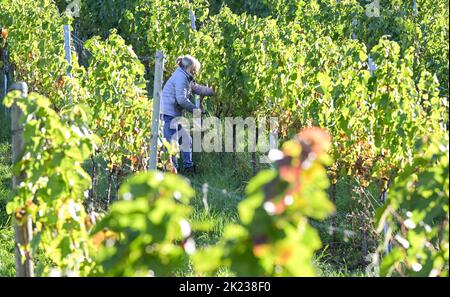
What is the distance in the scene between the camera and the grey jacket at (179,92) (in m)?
8.53

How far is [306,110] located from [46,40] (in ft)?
13.5

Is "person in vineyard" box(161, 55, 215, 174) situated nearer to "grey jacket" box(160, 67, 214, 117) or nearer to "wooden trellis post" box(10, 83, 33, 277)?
"grey jacket" box(160, 67, 214, 117)

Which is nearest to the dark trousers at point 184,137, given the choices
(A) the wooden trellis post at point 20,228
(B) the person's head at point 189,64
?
(B) the person's head at point 189,64

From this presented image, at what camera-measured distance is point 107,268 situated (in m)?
2.70

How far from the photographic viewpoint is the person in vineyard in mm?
8523

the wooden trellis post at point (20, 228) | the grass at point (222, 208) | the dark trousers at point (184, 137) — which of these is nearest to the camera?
the wooden trellis post at point (20, 228)

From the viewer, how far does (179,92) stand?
28.0 ft

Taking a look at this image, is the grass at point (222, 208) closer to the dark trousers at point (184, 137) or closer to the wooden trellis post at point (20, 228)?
the dark trousers at point (184, 137)

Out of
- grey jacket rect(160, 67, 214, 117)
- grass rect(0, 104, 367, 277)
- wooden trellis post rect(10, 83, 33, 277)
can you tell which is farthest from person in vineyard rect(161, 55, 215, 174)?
wooden trellis post rect(10, 83, 33, 277)

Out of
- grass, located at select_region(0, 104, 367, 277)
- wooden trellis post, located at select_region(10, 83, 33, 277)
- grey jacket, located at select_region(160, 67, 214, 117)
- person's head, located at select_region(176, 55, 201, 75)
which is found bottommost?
grass, located at select_region(0, 104, 367, 277)
